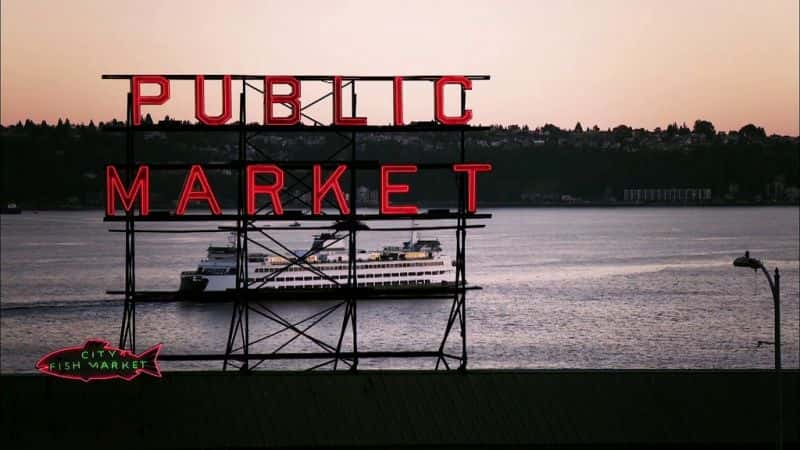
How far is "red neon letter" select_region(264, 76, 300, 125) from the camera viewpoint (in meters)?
36.6

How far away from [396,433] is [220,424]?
4.57 m

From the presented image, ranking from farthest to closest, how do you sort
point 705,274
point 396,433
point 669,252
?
point 669,252 < point 705,274 < point 396,433

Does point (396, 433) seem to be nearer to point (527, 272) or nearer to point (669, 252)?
point (527, 272)

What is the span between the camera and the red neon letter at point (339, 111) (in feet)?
121

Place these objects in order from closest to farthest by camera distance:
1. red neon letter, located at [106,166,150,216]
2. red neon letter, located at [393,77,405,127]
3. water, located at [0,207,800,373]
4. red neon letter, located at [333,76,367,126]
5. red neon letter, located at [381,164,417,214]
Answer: red neon letter, located at [106,166,150,216] < red neon letter, located at [381,164,417,214] < red neon letter, located at [393,77,405,127] < red neon letter, located at [333,76,367,126] < water, located at [0,207,800,373]

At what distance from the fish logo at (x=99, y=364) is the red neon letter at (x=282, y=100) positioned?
801cm

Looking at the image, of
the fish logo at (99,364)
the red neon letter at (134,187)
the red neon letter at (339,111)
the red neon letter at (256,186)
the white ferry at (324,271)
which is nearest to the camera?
the fish logo at (99,364)

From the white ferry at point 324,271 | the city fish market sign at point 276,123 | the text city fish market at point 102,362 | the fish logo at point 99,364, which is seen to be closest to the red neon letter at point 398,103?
the city fish market sign at point 276,123

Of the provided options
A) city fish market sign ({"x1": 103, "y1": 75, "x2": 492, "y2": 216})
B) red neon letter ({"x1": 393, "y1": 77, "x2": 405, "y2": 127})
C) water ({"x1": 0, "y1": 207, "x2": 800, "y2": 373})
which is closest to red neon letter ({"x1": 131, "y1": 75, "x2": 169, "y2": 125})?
city fish market sign ({"x1": 103, "y1": 75, "x2": 492, "y2": 216})

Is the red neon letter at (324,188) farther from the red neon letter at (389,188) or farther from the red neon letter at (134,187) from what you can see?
the red neon letter at (134,187)

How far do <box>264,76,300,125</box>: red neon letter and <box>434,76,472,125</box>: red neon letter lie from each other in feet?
13.6

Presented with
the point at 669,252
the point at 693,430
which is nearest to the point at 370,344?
the point at 693,430

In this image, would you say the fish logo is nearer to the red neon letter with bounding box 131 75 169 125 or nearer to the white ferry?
the red neon letter with bounding box 131 75 169 125

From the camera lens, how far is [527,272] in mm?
145000
